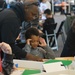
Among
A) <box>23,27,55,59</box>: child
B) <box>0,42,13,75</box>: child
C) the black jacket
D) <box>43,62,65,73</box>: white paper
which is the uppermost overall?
the black jacket

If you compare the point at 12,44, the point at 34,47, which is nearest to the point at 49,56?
the point at 34,47

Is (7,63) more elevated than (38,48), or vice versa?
(7,63)

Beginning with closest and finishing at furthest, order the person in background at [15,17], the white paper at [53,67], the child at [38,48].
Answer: the white paper at [53,67]
the person in background at [15,17]
the child at [38,48]

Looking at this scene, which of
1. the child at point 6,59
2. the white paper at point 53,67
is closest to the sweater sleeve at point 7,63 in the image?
the child at point 6,59

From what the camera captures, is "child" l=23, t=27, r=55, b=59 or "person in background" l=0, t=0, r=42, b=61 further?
"child" l=23, t=27, r=55, b=59

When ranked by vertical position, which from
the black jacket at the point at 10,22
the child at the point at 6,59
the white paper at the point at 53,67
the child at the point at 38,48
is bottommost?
the child at the point at 38,48

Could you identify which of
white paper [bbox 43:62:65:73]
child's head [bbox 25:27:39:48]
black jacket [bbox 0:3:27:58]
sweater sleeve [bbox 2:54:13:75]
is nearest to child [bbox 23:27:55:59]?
child's head [bbox 25:27:39:48]

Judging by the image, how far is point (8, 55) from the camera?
1.71m

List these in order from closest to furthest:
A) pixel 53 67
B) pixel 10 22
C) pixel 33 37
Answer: pixel 53 67 → pixel 10 22 → pixel 33 37

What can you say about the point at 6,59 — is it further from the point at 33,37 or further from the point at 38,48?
the point at 33,37

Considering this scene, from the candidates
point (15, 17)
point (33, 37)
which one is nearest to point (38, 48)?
point (33, 37)

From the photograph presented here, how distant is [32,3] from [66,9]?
7523mm

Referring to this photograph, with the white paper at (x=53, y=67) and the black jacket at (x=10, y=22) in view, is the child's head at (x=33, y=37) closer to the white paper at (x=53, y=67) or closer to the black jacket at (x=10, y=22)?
the black jacket at (x=10, y=22)

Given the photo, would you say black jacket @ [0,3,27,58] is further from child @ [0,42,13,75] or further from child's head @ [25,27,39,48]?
child's head @ [25,27,39,48]
